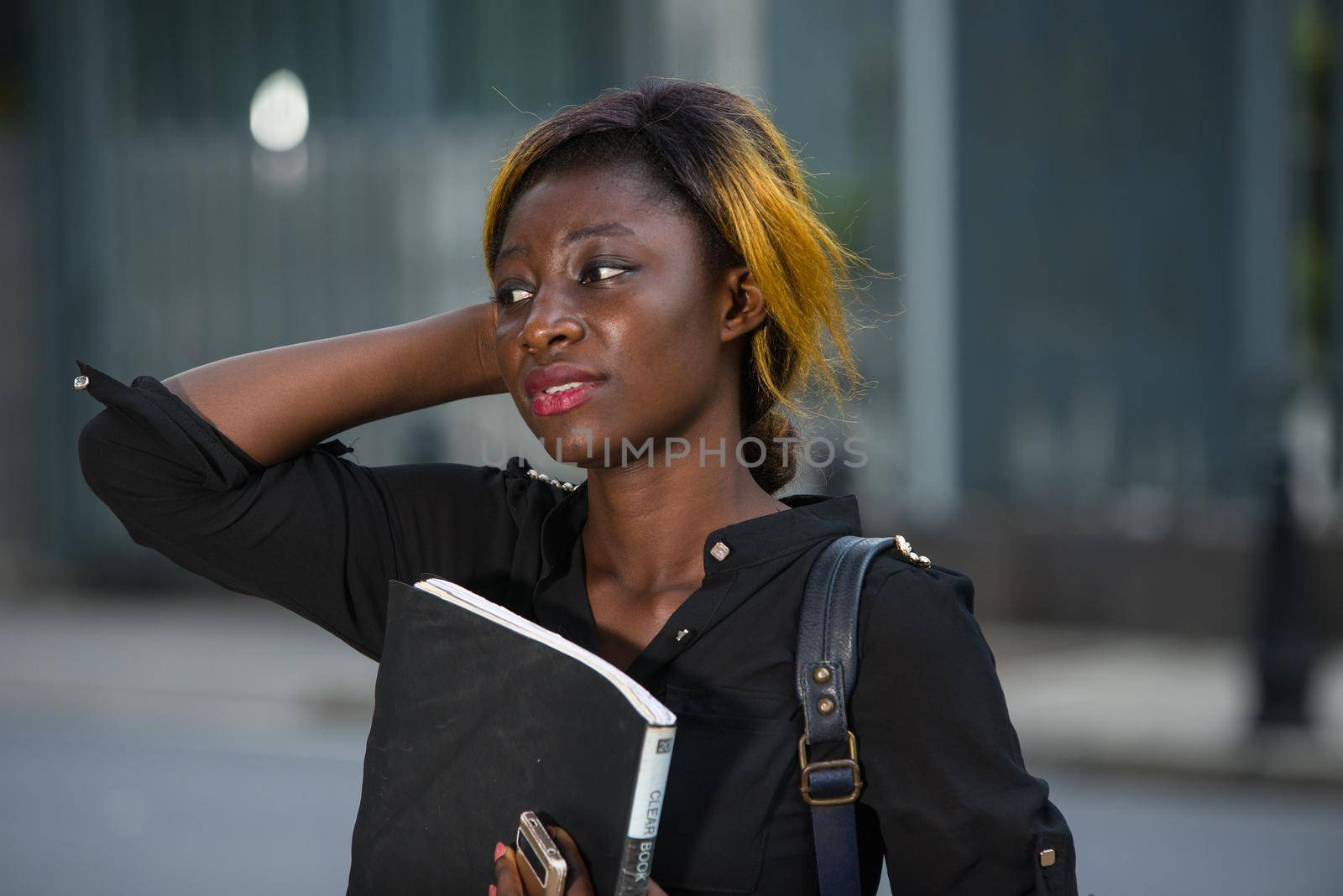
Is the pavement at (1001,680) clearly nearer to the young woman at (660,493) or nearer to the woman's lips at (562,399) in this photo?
the young woman at (660,493)

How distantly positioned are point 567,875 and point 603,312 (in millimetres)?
729

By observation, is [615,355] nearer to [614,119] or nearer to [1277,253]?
[614,119]

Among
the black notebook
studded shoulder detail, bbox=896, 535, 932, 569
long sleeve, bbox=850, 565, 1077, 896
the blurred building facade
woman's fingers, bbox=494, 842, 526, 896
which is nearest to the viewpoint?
the black notebook

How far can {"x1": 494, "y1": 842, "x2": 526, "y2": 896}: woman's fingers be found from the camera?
1629 mm

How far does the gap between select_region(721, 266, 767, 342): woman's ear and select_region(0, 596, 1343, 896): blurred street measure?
453cm

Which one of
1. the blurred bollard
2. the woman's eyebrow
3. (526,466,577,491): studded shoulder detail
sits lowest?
the blurred bollard

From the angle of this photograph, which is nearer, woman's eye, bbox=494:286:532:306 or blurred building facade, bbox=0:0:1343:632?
woman's eye, bbox=494:286:532:306

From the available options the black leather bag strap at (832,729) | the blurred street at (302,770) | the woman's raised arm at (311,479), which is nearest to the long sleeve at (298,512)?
the woman's raised arm at (311,479)

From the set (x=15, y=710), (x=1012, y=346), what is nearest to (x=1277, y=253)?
(x=1012, y=346)

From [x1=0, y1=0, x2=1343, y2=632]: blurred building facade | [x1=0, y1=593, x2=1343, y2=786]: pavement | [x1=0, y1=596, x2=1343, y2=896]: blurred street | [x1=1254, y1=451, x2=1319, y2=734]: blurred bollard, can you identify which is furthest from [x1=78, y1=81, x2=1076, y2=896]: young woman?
[x1=0, y1=0, x2=1343, y2=632]: blurred building facade

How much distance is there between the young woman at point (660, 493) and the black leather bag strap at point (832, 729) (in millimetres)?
31

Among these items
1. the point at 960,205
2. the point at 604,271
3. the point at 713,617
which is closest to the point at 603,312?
the point at 604,271

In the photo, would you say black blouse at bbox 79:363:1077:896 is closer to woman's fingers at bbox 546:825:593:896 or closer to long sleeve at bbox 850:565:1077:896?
long sleeve at bbox 850:565:1077:896

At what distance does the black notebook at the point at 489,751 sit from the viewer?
5.00 feet
